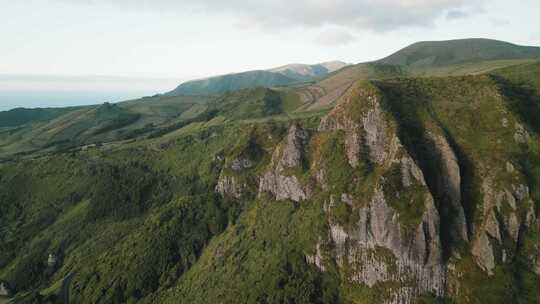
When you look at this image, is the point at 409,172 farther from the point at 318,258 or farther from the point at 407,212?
the point at 318,258

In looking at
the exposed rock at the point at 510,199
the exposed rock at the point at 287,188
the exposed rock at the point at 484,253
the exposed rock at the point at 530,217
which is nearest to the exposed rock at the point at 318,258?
the exposed rock at the point at 287,188

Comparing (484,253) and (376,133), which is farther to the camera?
(376,133)

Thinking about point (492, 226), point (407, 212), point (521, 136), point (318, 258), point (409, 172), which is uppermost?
point (521, 136)

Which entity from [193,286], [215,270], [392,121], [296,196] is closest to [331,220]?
[296,196]

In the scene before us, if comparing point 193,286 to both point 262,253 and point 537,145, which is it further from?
point 537,145

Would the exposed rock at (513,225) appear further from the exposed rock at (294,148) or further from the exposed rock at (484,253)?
the exposed rock at (294,148)

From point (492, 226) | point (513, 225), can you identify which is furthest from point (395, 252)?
point (513, 225)

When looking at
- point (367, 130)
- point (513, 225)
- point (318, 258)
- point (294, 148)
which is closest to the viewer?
point (513, 225)
